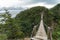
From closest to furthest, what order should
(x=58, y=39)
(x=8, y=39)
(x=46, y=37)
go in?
(x=46, y=37) < (x=8, y=39) < (x=58, y=39)

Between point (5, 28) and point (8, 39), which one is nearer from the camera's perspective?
point (5, 28)

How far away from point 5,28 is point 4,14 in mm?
597

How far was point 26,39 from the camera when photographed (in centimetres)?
1352

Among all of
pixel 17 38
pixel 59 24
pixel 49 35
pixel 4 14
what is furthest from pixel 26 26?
pixel 49 35

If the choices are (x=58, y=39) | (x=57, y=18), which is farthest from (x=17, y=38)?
(x=57, y=18)

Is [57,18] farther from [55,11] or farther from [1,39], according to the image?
[1,39]

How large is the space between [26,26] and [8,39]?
516 cm

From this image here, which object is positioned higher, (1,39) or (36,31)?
(36,31)

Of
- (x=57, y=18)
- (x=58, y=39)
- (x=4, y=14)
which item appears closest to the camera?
(x=4, y=14)

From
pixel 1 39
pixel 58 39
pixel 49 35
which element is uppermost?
pixel 49 35

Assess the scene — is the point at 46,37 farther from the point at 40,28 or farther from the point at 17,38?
the point at 17,38

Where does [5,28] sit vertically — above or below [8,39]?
above

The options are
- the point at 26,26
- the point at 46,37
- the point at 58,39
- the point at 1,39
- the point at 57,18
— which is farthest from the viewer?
the point at 57,18

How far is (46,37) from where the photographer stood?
5512mm
